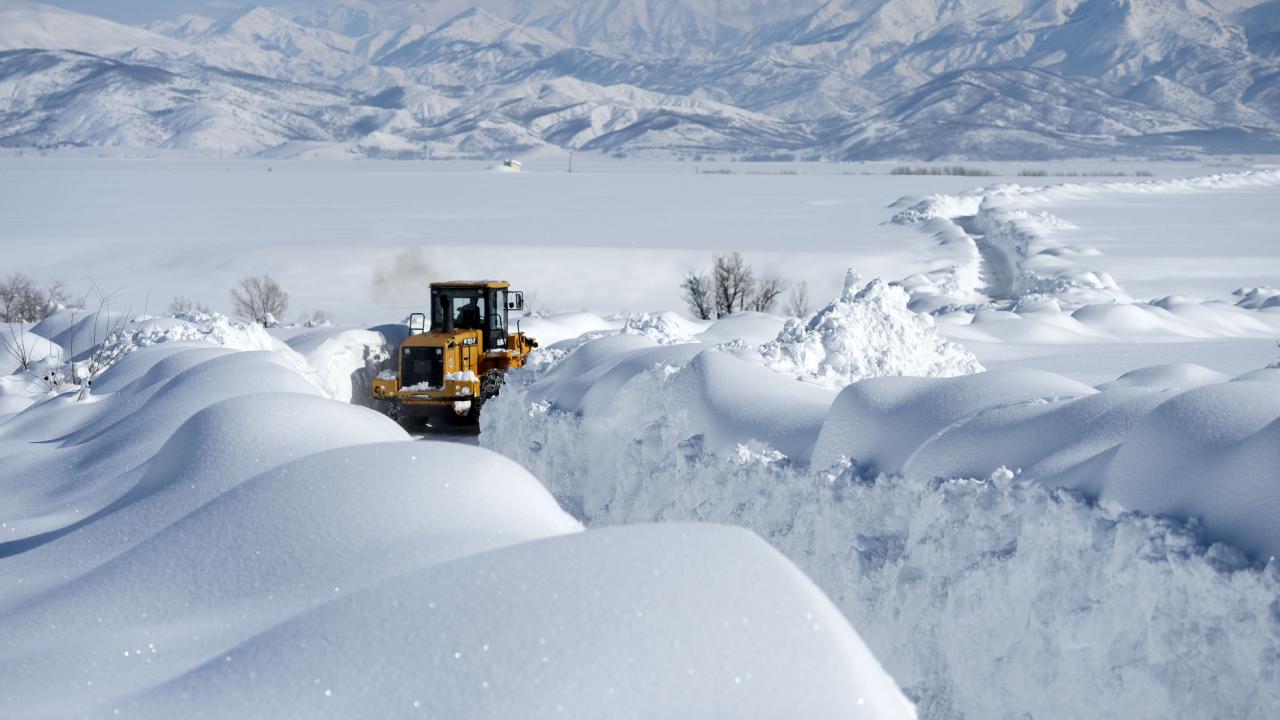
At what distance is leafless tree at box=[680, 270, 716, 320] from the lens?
37.2 metres

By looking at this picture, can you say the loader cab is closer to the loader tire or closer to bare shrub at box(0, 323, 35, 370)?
the loader tire

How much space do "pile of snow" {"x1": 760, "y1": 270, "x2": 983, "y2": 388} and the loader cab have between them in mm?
6555

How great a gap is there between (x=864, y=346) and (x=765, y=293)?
2452 centimetres

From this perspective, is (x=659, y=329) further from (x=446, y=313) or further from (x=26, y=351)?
(x=26, y=351)

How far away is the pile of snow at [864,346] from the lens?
44.8 ft

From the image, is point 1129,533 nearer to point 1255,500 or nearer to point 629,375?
point 1255,500

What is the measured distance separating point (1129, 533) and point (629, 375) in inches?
278

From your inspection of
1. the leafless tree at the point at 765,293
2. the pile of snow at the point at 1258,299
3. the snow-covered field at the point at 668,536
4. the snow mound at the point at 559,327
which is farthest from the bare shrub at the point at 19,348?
the pile of snow at the point at 1258,299

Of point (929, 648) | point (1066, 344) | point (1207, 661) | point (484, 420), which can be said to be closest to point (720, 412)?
point (929, 648)

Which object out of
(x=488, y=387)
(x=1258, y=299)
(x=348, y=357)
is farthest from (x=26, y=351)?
(x=1258, y=299)

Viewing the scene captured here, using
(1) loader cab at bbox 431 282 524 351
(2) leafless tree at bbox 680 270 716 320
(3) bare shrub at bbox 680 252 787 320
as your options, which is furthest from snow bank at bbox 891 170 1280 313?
(1) loader cab at bbox 431 282 524 351

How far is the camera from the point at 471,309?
19.7 metres

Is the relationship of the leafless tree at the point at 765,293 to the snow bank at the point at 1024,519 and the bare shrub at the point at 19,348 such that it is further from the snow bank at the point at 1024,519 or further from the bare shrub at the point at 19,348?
the snow bank at the point at 1024,519

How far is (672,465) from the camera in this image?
37.0 ft
